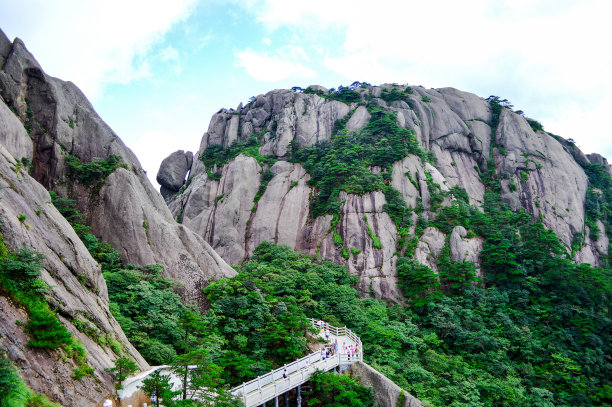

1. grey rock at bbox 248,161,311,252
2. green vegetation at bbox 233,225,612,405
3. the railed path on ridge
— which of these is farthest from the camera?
grey rock at bbox 248,161,311,252

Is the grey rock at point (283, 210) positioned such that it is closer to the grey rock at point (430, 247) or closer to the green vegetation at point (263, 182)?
the green vegetation at point (263, 182)

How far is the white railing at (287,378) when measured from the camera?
18142 millimetres

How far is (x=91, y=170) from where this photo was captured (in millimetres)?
29250

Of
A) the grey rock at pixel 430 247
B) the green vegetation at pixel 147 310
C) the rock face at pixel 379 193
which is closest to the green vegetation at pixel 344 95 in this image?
the rock face at pixel 379 193

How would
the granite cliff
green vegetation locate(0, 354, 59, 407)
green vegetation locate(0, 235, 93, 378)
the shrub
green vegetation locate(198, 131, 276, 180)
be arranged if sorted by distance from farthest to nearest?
1. green vegetation locate(198, 131, 276, 180)
2. the granite cliff
3. green vegetation locate(0, 235, 93, 378)
4. the shrub
5. green vegetation locate(0, 354, 59, 407)

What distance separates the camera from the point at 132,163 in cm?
3278

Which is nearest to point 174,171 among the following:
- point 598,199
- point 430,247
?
point 430,247

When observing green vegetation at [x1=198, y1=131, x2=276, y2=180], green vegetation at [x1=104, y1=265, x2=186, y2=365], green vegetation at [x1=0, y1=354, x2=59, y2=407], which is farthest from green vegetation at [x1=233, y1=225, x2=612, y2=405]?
green vegetation at [x1=198, y1=131, x2=276, y2=180]

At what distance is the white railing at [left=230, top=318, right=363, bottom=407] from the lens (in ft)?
59.5

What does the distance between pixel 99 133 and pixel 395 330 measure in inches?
1171

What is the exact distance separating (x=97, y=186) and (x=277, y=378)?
794 inches

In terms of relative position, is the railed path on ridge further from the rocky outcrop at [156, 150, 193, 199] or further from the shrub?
the rocky outcrop at [156, 150, 193, 199]

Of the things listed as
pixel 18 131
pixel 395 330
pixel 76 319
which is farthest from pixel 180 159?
pixel 76 319

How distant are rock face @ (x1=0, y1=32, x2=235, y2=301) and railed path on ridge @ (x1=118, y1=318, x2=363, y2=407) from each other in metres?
9.04
